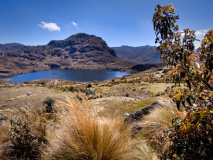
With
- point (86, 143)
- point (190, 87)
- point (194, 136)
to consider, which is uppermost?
point (190, 87)

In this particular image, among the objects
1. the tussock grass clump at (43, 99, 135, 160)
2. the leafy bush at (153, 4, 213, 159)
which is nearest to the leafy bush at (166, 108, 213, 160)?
the leafy bush at (153, 4, 213, 159)

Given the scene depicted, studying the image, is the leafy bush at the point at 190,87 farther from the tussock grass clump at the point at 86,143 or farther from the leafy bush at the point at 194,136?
the tussock grass clump at the point at 86,143

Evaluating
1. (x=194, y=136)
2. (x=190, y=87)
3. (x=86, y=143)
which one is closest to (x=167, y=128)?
(x=194, y=136)

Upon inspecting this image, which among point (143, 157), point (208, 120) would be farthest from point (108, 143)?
point (208, 120)

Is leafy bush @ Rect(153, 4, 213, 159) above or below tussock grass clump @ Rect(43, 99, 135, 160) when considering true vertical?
above

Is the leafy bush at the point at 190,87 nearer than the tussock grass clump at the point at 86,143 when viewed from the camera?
Yes

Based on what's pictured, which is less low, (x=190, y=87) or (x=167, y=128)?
(x=190, y=87)

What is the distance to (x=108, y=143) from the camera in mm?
2131

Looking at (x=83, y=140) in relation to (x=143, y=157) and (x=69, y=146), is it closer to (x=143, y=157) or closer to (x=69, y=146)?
(x=69, y=146)

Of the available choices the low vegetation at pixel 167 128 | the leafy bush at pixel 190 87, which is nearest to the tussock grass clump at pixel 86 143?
the low vegetation at pixel 167 128

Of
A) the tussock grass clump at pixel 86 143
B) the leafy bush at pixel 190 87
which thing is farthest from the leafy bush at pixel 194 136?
the tussock grass clump at pixel 86 143

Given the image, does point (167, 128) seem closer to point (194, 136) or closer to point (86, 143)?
point (194, 136)

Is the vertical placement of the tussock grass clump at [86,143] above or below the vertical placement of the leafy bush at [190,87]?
below

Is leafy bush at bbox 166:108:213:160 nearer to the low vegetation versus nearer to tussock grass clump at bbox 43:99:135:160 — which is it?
the low vegetation
